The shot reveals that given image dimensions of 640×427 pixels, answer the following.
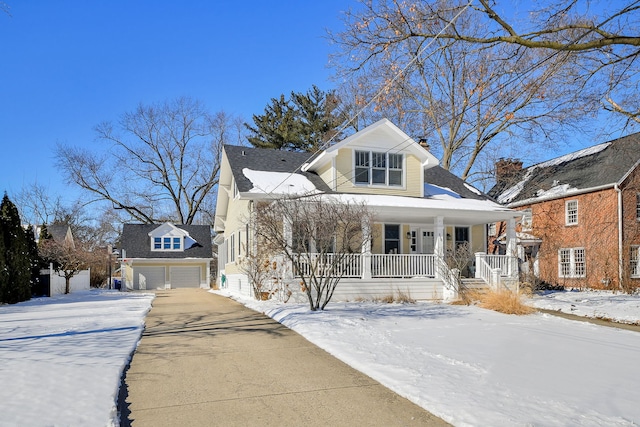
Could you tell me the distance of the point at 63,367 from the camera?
6328mm

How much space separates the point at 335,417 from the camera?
14.7ft

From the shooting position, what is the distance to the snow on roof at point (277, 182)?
16.3m

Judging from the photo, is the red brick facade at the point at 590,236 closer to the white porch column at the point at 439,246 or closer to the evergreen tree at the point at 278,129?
the white porch column at the point at 439,246

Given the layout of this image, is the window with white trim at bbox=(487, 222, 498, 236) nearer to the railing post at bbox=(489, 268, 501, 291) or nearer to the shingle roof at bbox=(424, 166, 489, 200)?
the shingle roof at bbox=(424, 166, 489, 200)

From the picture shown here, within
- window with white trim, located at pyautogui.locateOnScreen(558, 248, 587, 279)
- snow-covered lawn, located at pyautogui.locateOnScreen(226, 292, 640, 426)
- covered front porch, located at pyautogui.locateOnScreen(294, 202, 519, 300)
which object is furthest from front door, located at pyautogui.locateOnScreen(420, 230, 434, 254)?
window with white trim, located at pyautogui.locateOnScreen(558, 248, 587, 279)

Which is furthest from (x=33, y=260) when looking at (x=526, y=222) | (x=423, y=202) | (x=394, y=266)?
(x=526, y=222)

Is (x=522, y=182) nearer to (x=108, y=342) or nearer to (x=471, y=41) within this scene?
(x=471, y=41)

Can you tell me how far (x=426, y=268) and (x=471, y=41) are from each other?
9171mm

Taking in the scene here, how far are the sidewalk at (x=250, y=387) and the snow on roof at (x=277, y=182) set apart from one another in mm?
7876

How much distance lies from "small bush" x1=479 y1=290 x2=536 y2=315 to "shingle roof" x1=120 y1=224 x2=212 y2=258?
73.2 ft

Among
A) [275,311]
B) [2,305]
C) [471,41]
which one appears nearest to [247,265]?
[275,311]

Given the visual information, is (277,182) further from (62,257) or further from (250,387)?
(250,387)

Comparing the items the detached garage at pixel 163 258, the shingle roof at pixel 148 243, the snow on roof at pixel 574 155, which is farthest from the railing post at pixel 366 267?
the shingle roof at pixel 148 243

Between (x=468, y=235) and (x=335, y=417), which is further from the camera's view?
(x=468, y=235)
